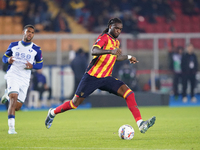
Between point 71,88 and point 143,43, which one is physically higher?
point 143,43

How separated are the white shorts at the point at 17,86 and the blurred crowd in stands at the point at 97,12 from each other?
1246 cm

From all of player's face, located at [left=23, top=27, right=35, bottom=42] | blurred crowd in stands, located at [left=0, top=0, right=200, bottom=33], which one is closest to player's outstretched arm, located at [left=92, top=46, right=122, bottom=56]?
player's face, located at [left=23, top=27, right=35, bottom=42]

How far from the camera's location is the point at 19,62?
7.70 metres

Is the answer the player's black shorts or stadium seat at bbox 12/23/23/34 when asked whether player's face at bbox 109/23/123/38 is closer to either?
the player's black shorts

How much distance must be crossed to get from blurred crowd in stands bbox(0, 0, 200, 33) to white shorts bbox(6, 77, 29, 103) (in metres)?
12.5

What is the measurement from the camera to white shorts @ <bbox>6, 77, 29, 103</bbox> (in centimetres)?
739

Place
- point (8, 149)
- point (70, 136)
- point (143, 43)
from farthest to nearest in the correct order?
point (143, 43), point (70, 136), point (8, 149)

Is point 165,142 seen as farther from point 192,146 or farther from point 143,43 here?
point 143,43

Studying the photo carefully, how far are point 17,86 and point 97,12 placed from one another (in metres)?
14.8

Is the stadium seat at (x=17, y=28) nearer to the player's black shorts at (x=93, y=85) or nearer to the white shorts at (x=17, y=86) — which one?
the white shorts at (x=17, y=86)

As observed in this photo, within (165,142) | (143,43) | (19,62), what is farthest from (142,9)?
(165,142)

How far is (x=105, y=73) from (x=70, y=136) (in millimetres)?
1259

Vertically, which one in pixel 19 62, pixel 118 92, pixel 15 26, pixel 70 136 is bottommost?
pixel 70 136

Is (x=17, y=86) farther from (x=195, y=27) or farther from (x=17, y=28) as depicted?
(x=195, y=27)
